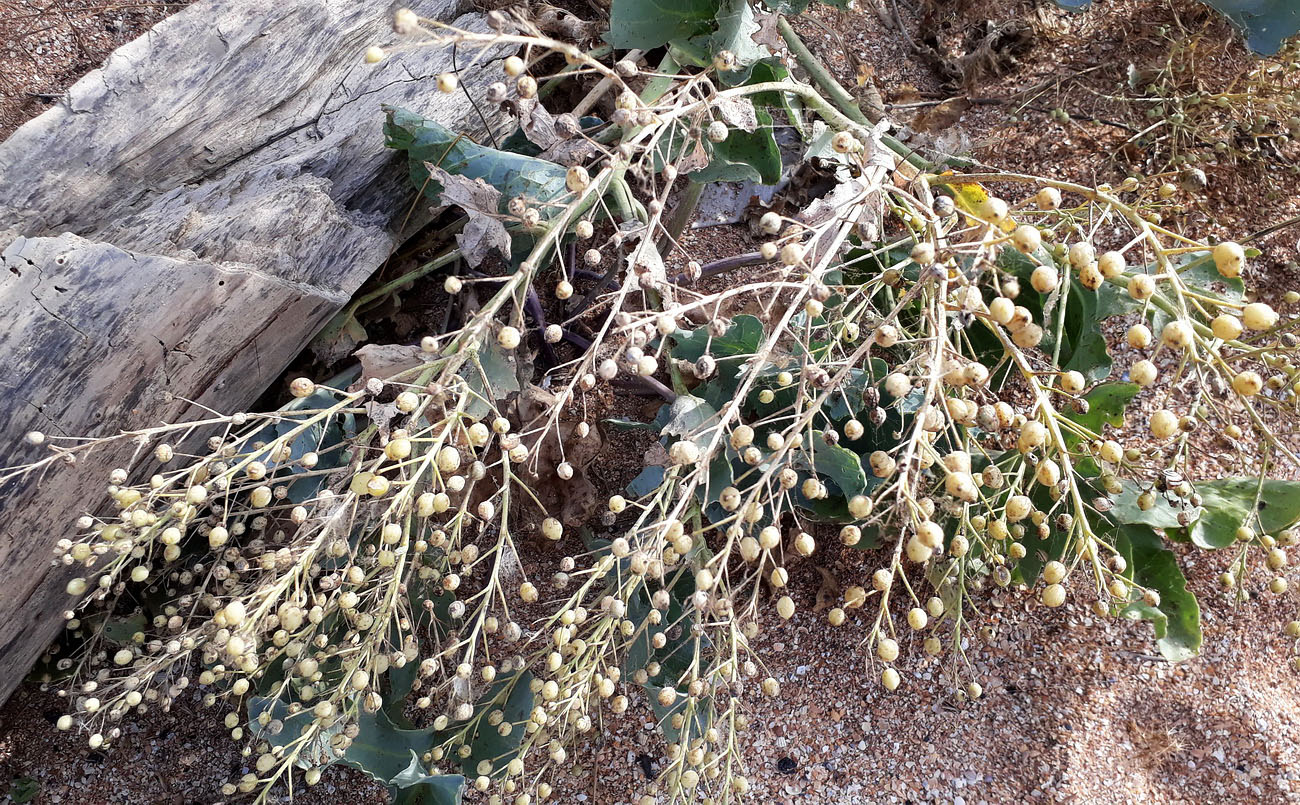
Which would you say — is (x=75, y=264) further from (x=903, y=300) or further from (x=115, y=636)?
(x=903, y=300)

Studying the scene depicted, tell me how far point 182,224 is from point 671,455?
1.06 metres

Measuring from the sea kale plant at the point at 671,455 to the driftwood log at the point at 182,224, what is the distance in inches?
2.6

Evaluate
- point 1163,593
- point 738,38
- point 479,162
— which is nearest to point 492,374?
point 479,162

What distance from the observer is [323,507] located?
1101 mm

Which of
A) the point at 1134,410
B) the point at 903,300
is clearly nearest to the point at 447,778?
the point at 903,300

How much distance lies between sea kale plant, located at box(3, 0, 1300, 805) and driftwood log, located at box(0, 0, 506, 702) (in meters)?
0.07

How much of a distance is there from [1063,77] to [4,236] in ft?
6.97

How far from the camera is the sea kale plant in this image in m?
0.94

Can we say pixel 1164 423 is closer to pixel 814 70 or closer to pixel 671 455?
pixel 671 455

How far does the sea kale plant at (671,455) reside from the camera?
94 centimetres

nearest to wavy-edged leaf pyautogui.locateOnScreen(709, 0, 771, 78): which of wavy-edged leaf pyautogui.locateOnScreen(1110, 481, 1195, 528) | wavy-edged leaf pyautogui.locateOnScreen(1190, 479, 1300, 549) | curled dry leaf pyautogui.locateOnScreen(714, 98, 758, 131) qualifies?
curled dry leaf pyautogui.locateOnScreen(714, 98, 758, 131)

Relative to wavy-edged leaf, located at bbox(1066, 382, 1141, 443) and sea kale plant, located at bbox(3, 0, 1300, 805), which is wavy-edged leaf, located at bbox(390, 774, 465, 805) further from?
wavy-edged leaf, located at bbox(1066, 382, 1141, 443)

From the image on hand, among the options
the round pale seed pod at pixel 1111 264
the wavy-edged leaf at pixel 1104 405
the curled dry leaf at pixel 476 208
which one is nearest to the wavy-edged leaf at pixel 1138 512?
the wavy-edged leaf at pixel 1104 405

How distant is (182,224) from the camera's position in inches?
56.3
